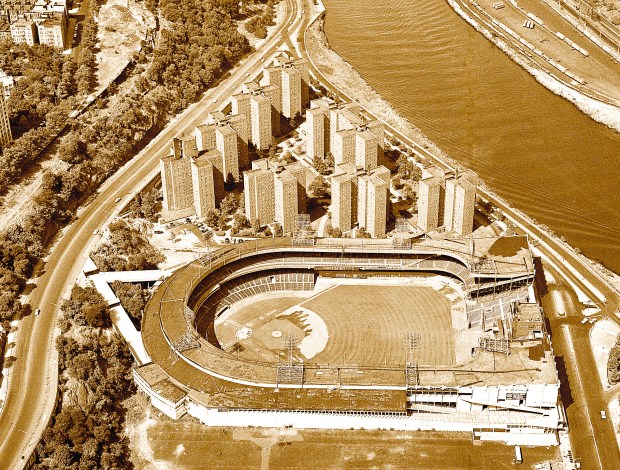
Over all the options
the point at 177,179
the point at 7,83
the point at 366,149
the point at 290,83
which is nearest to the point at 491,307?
the point at 366,149

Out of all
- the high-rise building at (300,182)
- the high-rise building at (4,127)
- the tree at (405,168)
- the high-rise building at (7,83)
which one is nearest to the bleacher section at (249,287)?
the high-rise building at (300,182)

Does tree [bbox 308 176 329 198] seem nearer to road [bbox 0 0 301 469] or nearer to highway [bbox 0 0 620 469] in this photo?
highway [bbox 0 0 620 469]

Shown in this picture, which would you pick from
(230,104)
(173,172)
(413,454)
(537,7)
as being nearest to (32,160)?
(173,172)

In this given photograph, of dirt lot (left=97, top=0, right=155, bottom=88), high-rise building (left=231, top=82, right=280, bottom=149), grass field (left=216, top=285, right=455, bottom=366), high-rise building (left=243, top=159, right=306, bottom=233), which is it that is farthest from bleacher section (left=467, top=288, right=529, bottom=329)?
dirt lot (left=97, top=0, right=155, bottom=88)

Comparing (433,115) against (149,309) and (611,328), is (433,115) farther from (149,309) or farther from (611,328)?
(149,309)

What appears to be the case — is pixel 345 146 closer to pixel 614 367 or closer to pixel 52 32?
pixel 614 367

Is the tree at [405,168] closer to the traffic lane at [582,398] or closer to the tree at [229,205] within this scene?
the tree at [229,205]
